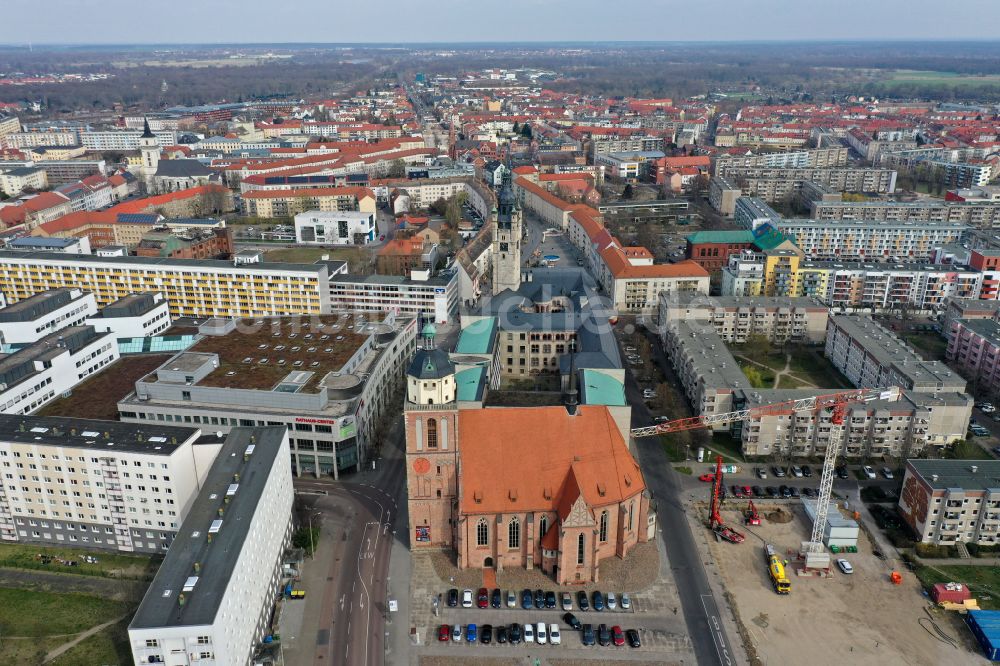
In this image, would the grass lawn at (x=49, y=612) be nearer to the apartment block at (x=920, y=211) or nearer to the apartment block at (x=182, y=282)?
the apartment block at (x=182, y=282)

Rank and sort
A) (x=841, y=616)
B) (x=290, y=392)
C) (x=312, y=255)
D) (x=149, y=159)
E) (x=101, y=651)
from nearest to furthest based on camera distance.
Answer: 1. (x=101, y=651)
2. (x=841, y=616)
3. (x=290, y=392)
4. (x=312, y=255)
5. (x=149, y=159)

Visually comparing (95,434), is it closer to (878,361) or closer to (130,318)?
(130,318)

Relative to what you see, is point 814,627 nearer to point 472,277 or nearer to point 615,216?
point 472,277

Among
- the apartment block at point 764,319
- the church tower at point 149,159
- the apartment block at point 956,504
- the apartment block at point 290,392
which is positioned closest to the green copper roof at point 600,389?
the apartment block at point 290,392

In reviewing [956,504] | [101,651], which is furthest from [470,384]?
[956,504]

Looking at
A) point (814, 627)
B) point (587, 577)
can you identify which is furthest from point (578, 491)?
point (814, 627)

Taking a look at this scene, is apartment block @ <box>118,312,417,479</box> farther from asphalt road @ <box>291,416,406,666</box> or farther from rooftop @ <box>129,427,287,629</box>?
rooftop @ <box>129,427,287,629</box>
